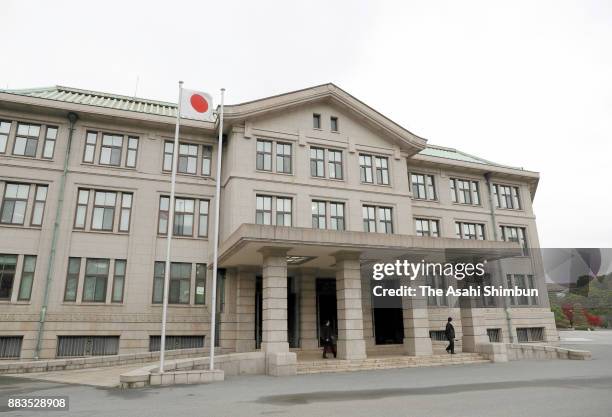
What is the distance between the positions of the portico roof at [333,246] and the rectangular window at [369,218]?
3.14 meters

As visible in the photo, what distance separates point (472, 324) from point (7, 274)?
22.8 metres

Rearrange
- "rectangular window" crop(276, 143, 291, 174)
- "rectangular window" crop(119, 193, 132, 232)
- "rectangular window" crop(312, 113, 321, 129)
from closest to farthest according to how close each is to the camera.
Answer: "rectangular window" crop(119, 193, 132, 232) → "rectangular window" crop(276, 143, 291, 174) → "rectangular window" crop(312, 113, 321, 129)

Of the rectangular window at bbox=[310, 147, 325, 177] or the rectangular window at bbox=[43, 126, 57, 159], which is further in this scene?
the rectangular window at bbox=[310, 147, 325, 177]

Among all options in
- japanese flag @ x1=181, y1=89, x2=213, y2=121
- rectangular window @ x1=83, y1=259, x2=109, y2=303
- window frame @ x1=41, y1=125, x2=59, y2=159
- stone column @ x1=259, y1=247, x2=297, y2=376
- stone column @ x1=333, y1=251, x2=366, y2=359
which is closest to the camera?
japanese flag @ x1=181, y1=89, x2=213, y2=121

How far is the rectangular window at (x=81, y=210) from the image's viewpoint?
70.8 ft

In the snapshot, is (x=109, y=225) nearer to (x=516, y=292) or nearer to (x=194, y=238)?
(x=194, y=238)

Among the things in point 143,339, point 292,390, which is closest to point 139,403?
point 292,390

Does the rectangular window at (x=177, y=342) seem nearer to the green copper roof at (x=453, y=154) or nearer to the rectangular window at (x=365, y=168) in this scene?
the rectangular window at (x=365, y=168)

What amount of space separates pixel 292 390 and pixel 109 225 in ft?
47.9

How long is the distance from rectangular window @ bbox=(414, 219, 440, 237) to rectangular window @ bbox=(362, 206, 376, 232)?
195 inches

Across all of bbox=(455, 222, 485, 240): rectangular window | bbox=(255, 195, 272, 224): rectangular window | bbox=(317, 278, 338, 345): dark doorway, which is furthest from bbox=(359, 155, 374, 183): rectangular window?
bbox=(455, 222, 485, 240): rectangular window

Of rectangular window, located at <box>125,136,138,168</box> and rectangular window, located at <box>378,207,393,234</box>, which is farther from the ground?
rectangular window, located at <box>125,136,138,168</box>

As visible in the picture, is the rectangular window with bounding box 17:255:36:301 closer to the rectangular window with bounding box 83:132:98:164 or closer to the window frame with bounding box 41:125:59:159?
the window frame with bounding box 41:125:59:159

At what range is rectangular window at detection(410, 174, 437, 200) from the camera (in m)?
29.5
